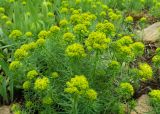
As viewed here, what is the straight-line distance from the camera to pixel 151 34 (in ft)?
12.9

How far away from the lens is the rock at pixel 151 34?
384cm

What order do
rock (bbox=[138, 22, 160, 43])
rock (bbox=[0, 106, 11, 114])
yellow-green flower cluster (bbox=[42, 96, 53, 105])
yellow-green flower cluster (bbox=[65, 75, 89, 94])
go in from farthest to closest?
1. rock (bbox=[138, 22, 160, 43])
2. rock (bbox=[0, 106, 11, 114])
3. yellow-green flower cluster (bbox=[42, 96, 53, 105])
4. yellow-green flower cluster (bbox=[65, 75, 89, 94])

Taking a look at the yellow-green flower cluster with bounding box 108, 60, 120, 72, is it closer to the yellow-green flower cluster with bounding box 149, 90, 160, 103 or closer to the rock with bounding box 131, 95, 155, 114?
the yellow-green flower cluster with bounding box 149, 90, 160, 103

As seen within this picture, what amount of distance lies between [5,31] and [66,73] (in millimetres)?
1300

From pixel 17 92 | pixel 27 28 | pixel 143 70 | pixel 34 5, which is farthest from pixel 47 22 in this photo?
pixel 143 70

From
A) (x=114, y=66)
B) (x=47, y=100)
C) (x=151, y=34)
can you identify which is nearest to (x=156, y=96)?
(x=114, y=66)

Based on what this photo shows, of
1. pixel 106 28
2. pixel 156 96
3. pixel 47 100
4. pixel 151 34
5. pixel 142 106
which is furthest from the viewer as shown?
pixel 151 34

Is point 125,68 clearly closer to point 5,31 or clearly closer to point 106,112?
point 106,112

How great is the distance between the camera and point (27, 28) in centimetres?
369

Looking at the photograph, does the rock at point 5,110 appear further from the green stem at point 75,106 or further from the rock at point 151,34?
the rock at point 151,34

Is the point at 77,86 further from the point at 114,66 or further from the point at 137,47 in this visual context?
the point at 137,47

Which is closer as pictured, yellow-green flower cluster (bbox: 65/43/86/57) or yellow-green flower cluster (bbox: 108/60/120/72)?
yellow-green flower cluster (bbox: 65/43/86/57)

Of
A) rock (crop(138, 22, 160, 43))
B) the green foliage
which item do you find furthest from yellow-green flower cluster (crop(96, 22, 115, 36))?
rock (crop(138, 22, 160, 43))

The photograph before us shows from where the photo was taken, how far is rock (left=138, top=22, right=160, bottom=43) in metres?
3.84
